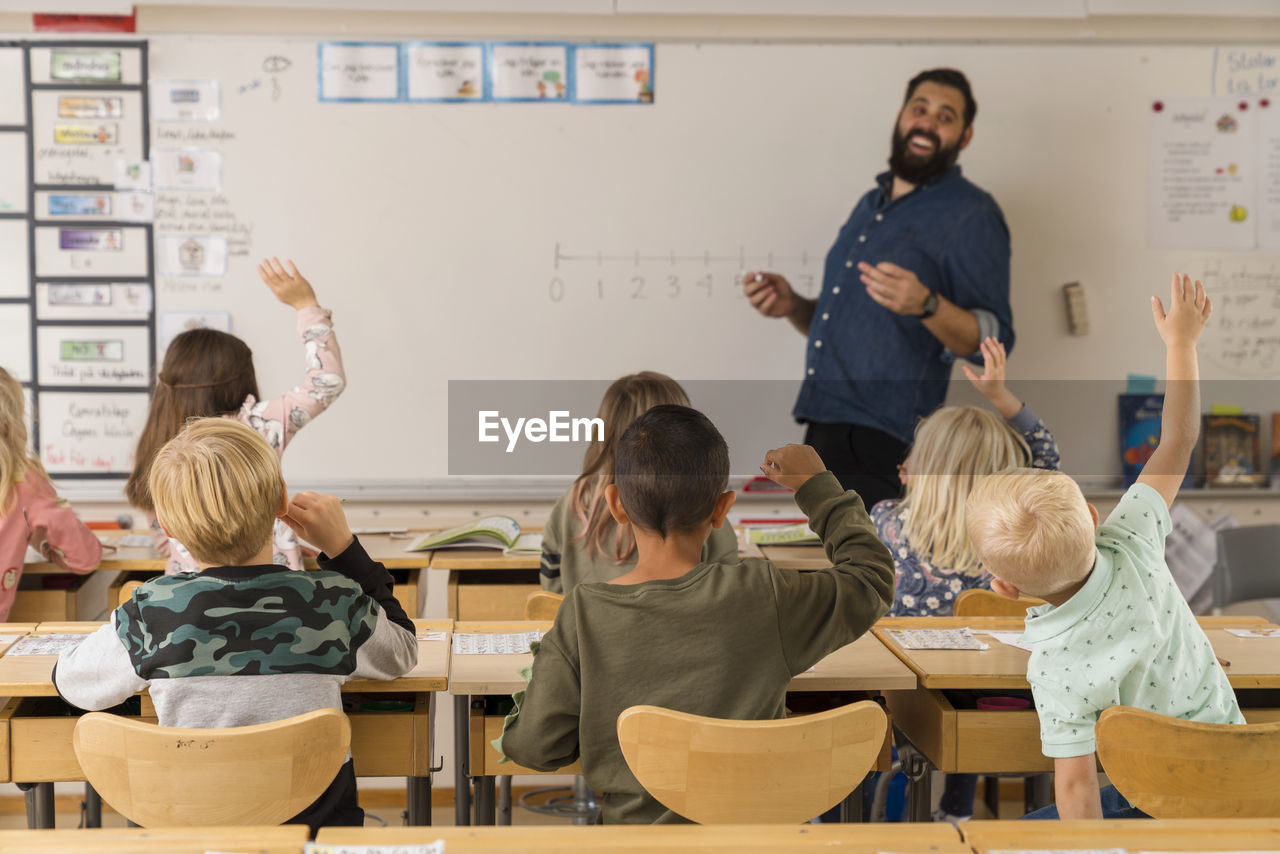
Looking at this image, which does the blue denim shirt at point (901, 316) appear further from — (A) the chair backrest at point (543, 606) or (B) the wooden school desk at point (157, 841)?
(B) the wooden school desk at point (157, 841)

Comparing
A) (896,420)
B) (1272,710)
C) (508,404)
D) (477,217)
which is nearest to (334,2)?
(477,217)

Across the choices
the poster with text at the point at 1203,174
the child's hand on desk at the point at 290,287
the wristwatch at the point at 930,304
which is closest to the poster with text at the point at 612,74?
the wristwatch at the point at 930,304

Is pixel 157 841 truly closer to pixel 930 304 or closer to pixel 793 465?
pixel 793 465

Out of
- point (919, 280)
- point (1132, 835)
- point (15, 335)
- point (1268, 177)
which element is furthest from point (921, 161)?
point (15, 335)

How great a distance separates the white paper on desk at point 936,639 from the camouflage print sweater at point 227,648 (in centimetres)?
101

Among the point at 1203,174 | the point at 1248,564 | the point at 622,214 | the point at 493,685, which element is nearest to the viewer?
the point at 493,685

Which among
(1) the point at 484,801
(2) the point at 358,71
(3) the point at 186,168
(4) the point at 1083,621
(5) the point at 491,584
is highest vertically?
(2) the point at 358,71

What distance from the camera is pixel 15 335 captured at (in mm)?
3766

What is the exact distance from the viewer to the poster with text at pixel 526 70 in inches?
151

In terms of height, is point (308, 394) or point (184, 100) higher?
point (184, 100)

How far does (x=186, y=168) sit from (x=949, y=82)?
8.43ft

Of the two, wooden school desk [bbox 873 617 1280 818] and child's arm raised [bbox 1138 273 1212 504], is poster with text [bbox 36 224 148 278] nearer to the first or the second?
wooden school desk [bbox 873 617 1280 818]

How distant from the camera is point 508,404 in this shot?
13.0 feet

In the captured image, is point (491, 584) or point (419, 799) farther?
point (491, 584)
